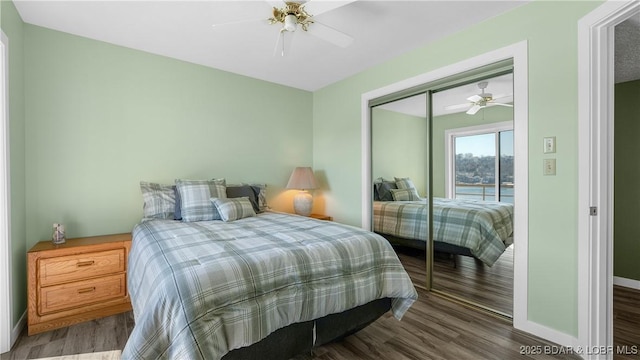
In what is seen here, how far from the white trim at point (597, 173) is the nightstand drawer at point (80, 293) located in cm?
346

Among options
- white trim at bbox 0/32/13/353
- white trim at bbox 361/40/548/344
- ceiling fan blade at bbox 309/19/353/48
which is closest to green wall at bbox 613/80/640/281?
white trim at bbox 361/40/548/344

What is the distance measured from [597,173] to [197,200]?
10.0 feet

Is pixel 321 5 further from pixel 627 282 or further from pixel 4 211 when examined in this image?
pixel 627 282

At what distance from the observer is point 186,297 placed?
1.22 meters

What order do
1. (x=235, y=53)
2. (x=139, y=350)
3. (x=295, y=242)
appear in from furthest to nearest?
1. (x=235, y=53)
2. (x=295, y=242)
3. (x=139, y=350)

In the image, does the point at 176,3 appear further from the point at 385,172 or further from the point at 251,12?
the point at 385,172

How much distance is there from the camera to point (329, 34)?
2.20 metres

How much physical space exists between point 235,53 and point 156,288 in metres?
2.53

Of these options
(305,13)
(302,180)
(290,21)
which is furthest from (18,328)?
(305,13)

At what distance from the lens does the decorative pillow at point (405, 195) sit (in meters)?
3.05

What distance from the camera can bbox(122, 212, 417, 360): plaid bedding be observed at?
119 centimetres

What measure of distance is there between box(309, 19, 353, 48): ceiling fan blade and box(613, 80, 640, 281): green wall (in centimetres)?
316

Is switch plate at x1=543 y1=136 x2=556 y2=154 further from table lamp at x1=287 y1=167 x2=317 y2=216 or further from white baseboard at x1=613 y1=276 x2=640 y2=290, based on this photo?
table lamp at x1=287 y1=167 x2=317 y2=216

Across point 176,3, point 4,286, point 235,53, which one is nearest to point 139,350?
point 4,286
